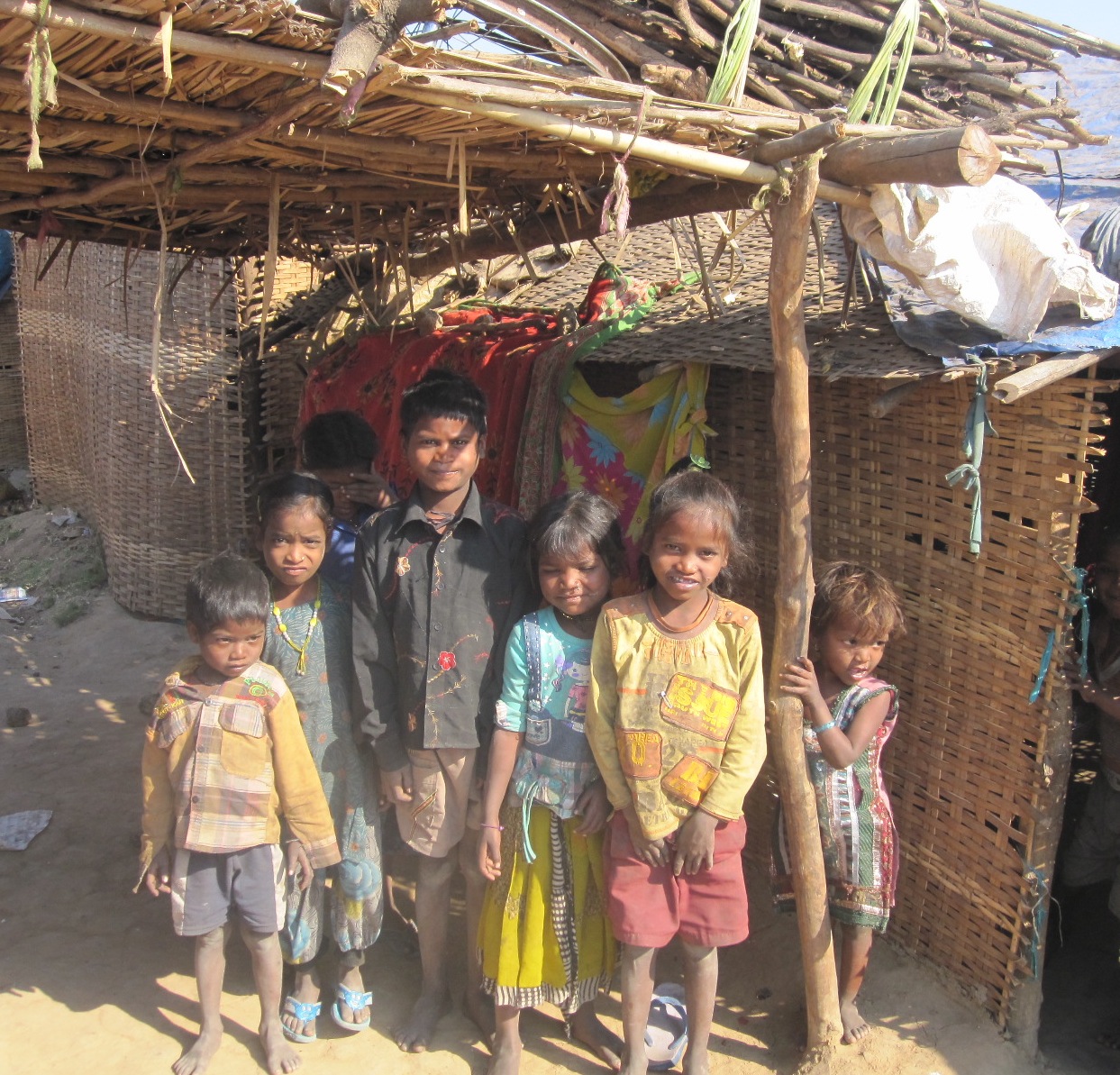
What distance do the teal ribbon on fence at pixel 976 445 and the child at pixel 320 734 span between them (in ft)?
5.52

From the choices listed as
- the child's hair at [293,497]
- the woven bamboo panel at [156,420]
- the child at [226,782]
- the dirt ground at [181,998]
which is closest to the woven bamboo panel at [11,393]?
the woven bamboo panel at [156,420]

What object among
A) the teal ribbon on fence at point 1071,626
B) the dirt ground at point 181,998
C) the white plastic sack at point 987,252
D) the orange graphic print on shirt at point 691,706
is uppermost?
the white plastic sack at point 987,252

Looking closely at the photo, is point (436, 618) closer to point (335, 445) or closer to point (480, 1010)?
point (335, 445)

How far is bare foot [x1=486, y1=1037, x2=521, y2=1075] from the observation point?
2.70 m

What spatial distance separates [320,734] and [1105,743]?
7.38ft

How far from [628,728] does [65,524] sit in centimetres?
725

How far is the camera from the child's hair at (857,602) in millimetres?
2679

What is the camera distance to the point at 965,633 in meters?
2.81

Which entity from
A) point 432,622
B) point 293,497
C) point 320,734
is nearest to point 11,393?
point 293,497

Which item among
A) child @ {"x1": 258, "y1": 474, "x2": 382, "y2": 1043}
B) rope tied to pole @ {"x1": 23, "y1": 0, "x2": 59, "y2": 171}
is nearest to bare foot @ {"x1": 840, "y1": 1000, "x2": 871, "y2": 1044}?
child @ {"x1": 258, "y1": 474, "x2": 382, "y2": 1043}

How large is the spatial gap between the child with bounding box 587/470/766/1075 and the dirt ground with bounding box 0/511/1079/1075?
0.65 meters

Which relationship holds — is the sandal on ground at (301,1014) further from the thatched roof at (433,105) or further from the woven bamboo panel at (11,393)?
the woven bamboo panel at (11,393)

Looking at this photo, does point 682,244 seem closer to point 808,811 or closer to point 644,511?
point 644,511

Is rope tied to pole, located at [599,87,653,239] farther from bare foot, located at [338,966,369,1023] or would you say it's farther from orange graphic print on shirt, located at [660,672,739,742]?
bare foot, located at [338,966,369,1023]
